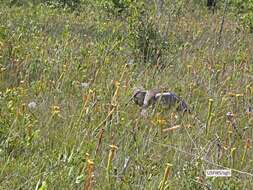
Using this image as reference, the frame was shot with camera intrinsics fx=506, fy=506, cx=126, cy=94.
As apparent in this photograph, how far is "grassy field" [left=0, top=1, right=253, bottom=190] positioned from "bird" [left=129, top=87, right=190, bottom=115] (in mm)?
66

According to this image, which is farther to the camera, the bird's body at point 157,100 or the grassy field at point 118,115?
the bird's body at point 157,100

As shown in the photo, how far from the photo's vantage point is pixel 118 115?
9.27ft

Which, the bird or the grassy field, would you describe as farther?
the bird

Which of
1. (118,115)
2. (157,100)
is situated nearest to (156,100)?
(157,100)

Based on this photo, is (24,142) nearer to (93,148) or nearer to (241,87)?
(93,148)

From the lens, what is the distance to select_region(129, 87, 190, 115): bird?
327 centimetres

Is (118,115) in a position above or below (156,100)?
above

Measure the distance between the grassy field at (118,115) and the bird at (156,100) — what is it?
2.6 inches

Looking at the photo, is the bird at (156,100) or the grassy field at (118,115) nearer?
the grassy field at (118,115)

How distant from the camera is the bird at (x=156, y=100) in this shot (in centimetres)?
327

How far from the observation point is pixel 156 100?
11.0 feet

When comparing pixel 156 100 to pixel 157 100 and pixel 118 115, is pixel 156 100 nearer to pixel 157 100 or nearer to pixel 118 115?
pixel 157 100

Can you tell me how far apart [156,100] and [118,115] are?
57 centimetres

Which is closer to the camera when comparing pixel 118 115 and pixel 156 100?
pixel 118 115
